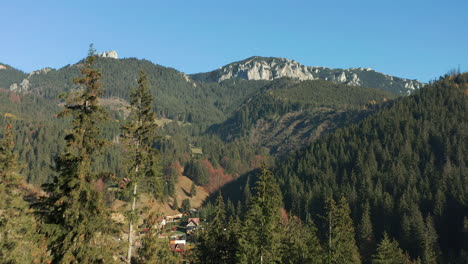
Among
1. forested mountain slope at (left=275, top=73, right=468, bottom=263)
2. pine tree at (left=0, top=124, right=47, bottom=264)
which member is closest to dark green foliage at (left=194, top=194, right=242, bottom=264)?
pine tree at (left=0, top=124, right=47, bottom=264)

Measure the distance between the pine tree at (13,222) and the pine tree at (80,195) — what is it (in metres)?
0.80

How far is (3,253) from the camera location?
64.5ft

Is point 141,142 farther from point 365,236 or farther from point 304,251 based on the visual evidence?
point 365,236

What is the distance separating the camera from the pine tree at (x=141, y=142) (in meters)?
26.5

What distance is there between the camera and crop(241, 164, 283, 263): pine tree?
132 ft

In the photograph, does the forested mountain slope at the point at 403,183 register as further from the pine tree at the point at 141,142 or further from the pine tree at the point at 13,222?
the pine tree at the point at 13,222

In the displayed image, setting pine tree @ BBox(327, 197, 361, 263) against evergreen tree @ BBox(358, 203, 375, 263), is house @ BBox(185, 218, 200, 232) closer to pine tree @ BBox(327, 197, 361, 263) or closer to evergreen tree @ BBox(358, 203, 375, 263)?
evergreen tree @ BBox(358, 203, 375, 263)

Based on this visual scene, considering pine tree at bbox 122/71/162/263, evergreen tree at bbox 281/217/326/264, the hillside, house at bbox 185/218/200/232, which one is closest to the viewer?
pine tree at bbox 122/71/162/263

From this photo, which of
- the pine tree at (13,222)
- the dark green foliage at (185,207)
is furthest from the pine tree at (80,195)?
the dark green foliage at (185,207)

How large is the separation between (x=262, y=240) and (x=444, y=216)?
10612 cm

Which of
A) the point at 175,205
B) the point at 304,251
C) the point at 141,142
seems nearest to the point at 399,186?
the point at 175,205

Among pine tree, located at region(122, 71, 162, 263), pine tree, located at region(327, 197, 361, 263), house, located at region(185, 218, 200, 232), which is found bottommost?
house, located at region(185, 218, 200, 232)

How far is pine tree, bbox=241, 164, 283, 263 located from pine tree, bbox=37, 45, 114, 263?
20.2 meters

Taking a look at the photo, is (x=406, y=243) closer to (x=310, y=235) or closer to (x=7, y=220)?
(x=310, y=235)
